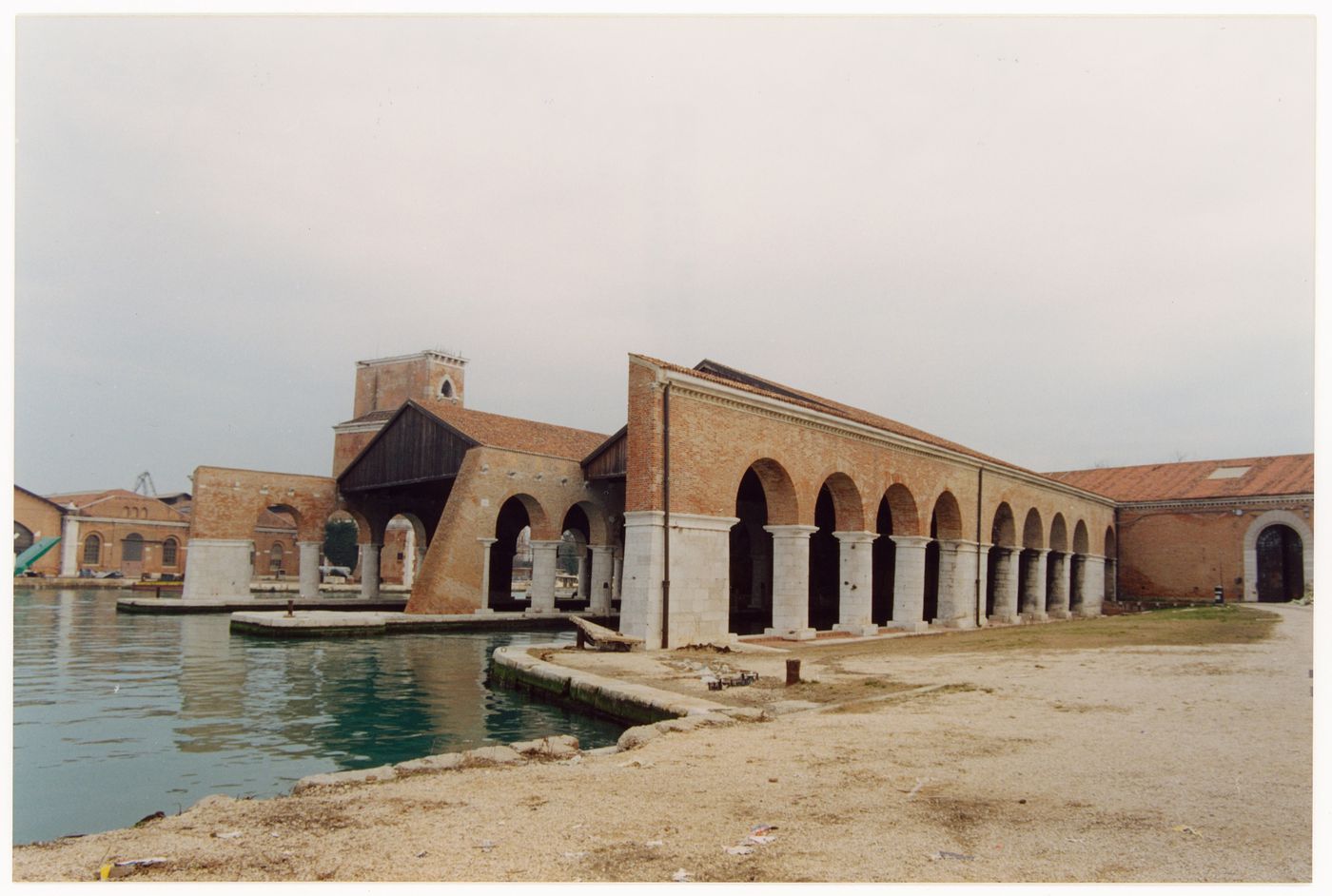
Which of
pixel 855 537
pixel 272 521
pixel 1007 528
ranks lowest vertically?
pixel 855 537

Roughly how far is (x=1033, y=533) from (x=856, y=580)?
13.4 meters

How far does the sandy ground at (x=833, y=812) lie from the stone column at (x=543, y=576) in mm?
21345

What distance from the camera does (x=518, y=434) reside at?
1247 inches

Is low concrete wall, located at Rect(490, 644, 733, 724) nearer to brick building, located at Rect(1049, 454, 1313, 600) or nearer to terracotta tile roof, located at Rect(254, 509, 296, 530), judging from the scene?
brick building, located at Rect(1049, 454, 1313, 600)

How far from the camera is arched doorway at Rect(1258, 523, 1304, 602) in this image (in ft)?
125

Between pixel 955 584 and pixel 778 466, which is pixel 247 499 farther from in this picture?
pixel 955 584

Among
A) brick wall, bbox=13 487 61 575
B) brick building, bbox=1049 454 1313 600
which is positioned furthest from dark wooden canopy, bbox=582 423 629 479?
brick wall, bbox=13 487 61 575

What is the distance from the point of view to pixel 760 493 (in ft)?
103

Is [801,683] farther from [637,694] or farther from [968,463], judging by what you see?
[968,463]

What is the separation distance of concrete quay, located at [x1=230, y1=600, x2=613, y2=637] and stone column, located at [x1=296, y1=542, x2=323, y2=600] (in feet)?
16.9

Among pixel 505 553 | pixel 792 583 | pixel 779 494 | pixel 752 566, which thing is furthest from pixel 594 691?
pixel 505 553

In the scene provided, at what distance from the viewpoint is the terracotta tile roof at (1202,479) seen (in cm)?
3672

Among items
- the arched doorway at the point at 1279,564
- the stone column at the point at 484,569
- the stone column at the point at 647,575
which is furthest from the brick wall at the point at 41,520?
the arched doorway at the point at 1279,564

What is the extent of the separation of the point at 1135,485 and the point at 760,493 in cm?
2064
